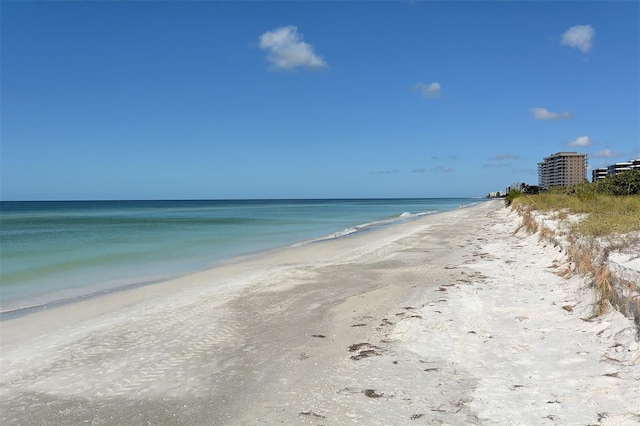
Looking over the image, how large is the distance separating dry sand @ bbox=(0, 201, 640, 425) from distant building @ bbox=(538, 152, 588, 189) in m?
107

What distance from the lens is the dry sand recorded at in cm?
409

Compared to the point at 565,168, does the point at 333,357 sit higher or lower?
lower

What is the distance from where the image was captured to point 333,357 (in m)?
5.47

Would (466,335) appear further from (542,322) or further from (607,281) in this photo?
(607,281)

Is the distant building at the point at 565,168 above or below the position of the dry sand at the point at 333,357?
above

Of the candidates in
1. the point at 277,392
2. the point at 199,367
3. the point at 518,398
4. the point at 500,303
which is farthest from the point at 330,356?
the point at 500,303

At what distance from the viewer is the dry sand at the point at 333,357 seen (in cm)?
409

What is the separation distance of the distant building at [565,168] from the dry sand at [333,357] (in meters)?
107

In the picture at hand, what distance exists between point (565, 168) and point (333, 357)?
393 feet

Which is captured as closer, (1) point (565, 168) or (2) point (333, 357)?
(2) point (333, 357)

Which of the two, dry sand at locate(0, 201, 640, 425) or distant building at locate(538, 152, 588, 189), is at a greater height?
distant building at locate(538, 152, 588, 189)

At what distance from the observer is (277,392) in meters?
4.57

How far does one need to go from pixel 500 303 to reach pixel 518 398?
353 cm

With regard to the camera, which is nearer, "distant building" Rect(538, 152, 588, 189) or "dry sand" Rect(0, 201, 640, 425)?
"dry sand" Rect(0, 201, 640, 425)
